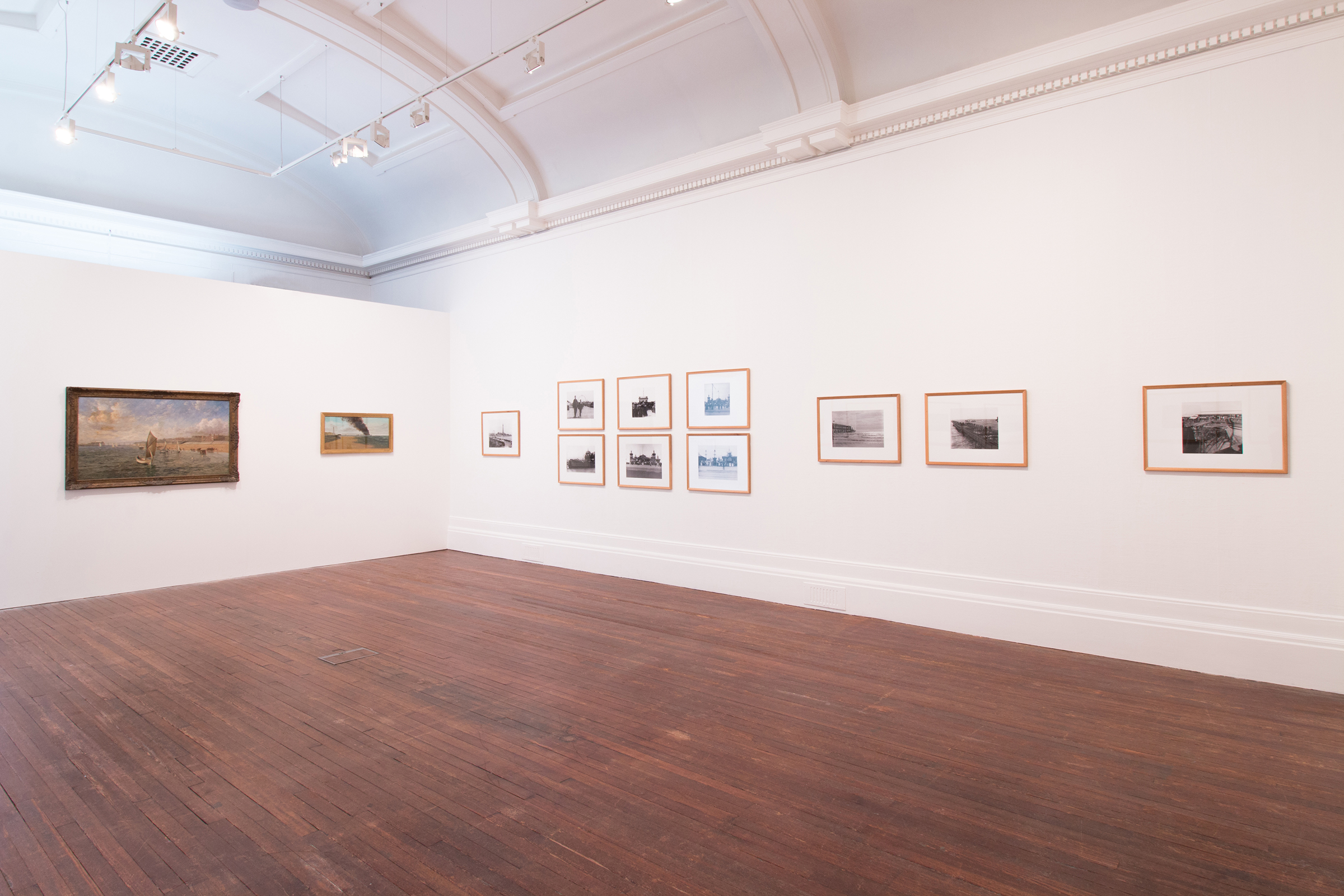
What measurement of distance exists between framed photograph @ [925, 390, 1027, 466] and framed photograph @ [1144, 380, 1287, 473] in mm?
1161

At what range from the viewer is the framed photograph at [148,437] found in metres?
9.75

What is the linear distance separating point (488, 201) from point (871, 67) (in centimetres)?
764

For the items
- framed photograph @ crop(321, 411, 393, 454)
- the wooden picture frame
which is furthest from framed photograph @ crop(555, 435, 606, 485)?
framed photograph @ crop(321, 411, 393, 454)

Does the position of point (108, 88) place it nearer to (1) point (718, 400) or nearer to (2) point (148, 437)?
(2) point (148, 437)

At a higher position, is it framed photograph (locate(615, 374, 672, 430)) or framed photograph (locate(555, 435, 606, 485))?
framed photograph (locate(615, 374, 672, 430))

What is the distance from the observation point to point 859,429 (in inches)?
334

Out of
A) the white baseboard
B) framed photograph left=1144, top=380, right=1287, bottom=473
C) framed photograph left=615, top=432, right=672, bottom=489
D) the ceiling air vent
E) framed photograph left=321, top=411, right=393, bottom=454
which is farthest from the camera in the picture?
framed photograph left=321, top=411, right=393, bottom=454

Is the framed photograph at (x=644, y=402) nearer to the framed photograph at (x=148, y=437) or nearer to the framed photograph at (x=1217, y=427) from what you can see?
the framed photograph at (x=1217, y=427)

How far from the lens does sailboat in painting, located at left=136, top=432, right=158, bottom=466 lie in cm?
1030

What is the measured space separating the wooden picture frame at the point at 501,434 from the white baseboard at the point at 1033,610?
2979mm

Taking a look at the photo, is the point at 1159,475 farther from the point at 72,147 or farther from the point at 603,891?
the point at 72,147

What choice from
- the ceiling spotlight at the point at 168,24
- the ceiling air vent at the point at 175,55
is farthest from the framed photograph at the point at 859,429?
the ceiling air vent at the point at 175,55

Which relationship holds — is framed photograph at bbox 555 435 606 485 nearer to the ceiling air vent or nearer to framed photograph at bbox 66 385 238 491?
framed photograph at bbox 66 385 238 491

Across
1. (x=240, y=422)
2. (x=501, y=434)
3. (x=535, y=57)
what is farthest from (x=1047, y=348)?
(x=240, y=422)
